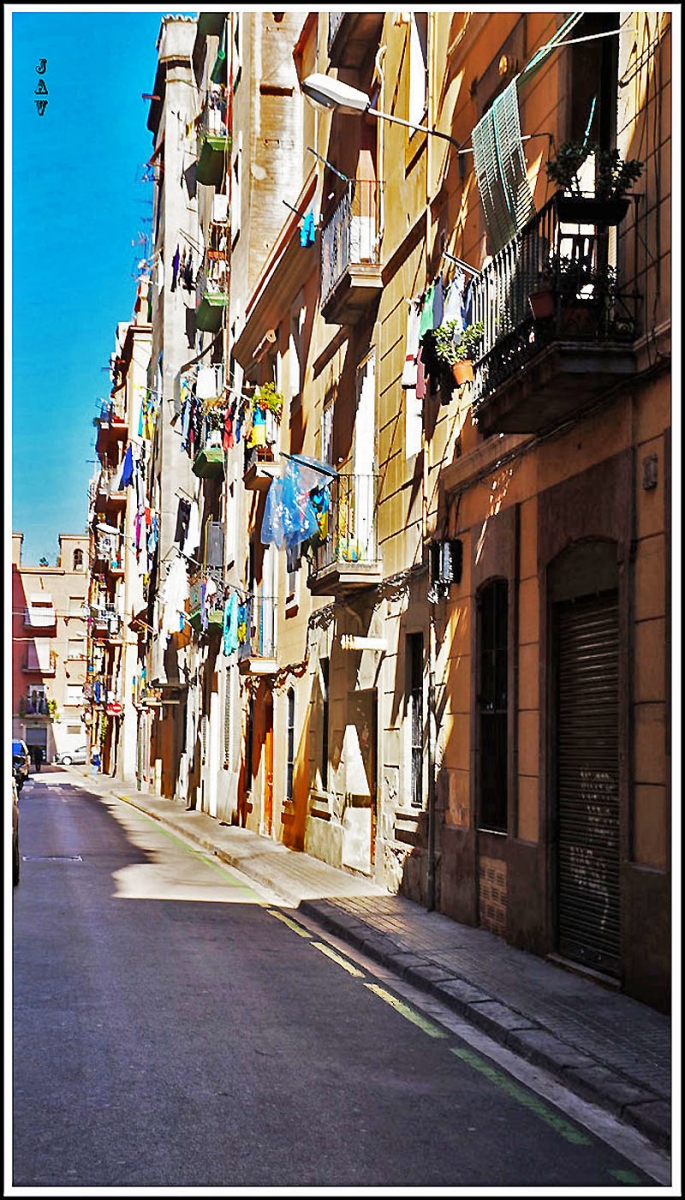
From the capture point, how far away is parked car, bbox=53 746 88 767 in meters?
111

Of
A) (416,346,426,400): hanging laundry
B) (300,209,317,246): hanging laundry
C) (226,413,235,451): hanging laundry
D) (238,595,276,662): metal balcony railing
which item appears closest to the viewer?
(416,346,426,400): hanging laundry

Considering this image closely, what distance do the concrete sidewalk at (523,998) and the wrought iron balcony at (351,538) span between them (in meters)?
3.78

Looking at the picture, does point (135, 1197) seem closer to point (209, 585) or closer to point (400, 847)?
point (400, 847)

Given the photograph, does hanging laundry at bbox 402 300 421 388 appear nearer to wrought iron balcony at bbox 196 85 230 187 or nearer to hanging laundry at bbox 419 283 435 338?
hanging laundry at bbox 419 283 435 338

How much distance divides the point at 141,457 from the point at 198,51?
21.8m

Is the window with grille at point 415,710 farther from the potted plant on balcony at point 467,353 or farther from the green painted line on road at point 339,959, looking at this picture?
the potted plant on balcony at point 467,353

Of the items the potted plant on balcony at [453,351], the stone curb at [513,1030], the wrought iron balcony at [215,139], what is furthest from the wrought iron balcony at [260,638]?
the wrought iron balcony at [215,139]

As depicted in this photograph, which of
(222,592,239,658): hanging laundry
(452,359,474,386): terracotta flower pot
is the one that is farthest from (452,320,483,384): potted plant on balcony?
(222,592,239,658): hanging laundry

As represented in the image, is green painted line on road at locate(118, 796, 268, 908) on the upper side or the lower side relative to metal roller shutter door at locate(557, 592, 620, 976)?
lower

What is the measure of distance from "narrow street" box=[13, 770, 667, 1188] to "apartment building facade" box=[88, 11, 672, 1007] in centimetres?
196

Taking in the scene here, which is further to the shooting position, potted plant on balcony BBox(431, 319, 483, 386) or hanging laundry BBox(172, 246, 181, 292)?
hanging laundry BBox(172, 246, 181, 292)

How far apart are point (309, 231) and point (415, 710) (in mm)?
9526

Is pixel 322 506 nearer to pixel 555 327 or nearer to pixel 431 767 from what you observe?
pixel 431 767

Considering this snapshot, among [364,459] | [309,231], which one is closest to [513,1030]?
[364,459]
